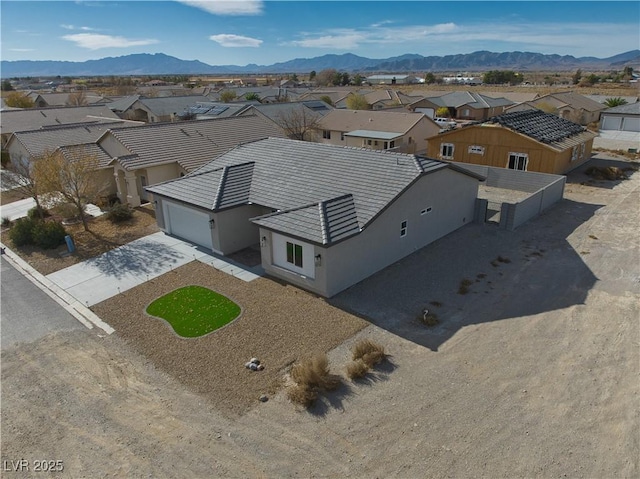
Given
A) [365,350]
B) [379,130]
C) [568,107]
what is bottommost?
[365,350]

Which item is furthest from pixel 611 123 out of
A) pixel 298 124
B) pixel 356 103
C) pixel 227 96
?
pixel 227 96

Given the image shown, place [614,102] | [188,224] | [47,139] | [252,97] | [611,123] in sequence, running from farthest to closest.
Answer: [252,97], [614,102], [611,123], [47,139], [188,224]

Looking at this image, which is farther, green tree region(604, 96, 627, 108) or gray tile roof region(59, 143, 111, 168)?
green tree region(604, 96, 627, 108)

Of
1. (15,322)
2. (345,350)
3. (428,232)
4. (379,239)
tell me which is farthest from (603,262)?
(15,322)

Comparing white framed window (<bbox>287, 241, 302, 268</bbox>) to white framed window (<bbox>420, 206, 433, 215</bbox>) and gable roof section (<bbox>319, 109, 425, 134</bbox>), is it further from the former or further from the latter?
gable roof section (<bbox>319, 109, 425, 134</bbox>)

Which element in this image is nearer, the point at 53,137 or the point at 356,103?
the point at 53,137

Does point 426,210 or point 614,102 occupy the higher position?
point 614,102

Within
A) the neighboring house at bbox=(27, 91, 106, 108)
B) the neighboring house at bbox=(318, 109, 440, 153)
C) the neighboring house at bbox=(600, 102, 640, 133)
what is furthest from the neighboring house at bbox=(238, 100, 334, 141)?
the neighboring house at bbox=(27, 91, 106, 108)

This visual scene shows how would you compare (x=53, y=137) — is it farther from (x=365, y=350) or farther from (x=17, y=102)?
(x=17, y=102)
